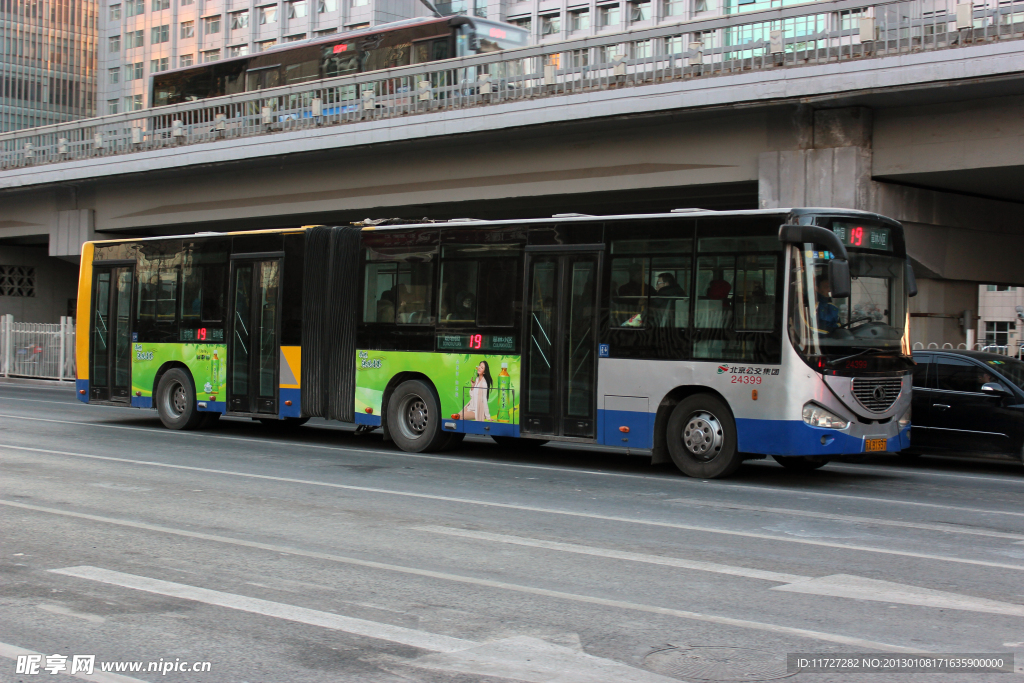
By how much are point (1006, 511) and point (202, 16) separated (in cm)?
8482

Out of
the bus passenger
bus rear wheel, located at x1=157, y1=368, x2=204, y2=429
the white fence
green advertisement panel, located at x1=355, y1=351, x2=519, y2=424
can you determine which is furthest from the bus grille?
the white fence

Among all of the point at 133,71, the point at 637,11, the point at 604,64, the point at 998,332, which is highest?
the point at 133,71

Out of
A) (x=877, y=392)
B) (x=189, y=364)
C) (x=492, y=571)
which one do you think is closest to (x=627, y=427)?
(x=877, y=392)

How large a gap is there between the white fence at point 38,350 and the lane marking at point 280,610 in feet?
102

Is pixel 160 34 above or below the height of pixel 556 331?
above

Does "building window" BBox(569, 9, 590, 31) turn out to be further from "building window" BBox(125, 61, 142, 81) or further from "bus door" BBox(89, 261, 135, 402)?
"bus door" BBox(89, 261, 135, 402)

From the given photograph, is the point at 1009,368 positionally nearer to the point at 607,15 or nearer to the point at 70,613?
the point at 70,613

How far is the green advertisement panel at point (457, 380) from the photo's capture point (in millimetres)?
13727

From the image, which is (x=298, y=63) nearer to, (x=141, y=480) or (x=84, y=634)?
(x=141, y=480)

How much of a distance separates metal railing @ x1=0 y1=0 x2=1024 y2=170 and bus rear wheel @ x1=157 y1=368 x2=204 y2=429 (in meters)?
8.93

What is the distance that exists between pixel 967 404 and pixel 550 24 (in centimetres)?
5838

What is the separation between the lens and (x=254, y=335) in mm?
16641

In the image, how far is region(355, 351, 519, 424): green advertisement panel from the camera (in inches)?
540

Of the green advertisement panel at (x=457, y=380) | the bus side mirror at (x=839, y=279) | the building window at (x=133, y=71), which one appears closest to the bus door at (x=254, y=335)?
the green advertisement panel at (x=457, y=380)
